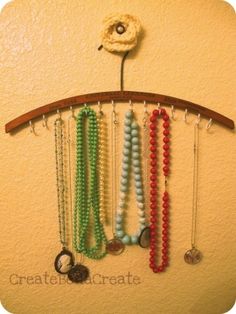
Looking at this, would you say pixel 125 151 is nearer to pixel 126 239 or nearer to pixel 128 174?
pixel 128 174

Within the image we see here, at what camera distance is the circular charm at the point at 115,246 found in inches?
24.1

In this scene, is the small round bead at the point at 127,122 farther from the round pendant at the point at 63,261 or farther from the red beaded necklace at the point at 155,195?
the round pendant at the point at 63,261

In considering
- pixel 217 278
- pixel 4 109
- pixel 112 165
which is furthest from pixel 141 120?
pixel 217 278

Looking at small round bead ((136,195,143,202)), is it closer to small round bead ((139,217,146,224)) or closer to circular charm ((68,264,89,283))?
small round bead ((139,217,146,224))

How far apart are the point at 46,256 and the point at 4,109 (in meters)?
0.30

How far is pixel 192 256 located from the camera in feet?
2.09

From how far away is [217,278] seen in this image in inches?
26.0

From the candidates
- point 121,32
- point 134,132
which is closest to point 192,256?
point 134,132

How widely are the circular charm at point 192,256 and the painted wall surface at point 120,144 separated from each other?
1cm

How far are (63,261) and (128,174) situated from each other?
213 millimetres

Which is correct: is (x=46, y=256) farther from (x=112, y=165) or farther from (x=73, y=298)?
(x=112, y=165)

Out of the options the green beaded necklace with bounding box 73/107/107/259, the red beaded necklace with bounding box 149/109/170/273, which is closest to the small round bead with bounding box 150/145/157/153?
the red beaded necklace with bounding box 149/109/170/273

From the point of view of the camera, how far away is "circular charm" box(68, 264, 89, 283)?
0.62 meters

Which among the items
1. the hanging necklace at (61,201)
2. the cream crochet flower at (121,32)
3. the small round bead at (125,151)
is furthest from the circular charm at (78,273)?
the cream crochet flower at (121,32)
